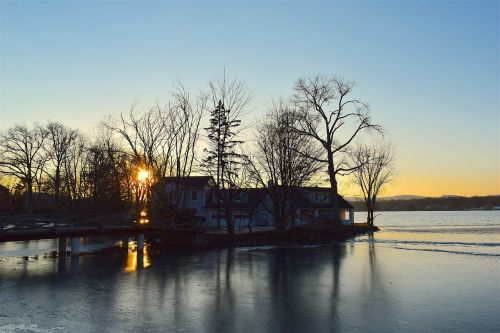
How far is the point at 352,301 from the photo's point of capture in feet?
50.4

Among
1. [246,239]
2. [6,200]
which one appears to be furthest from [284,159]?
[6,200]

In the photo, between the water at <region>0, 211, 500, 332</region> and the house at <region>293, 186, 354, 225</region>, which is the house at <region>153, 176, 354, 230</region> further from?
the water at <region>0, 211, 500, 332</region>

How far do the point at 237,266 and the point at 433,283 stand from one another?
11.7 metres

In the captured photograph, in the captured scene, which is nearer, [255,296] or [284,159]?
[255,296]

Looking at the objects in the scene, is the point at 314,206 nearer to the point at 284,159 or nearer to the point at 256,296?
the point at 284,159

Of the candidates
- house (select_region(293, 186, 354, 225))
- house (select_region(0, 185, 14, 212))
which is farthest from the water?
house (select_region(0, 185, 14, 212))

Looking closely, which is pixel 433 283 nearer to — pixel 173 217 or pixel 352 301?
pixel 352 301

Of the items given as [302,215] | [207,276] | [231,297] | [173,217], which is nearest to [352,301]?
[231,297]

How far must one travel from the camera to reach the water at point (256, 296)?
40.7 ft

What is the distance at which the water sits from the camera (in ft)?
40.7

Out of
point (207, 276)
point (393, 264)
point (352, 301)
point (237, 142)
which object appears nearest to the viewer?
point (352, 301)

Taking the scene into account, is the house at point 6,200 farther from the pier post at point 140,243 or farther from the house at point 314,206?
the house at point 314,206

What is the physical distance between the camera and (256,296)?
16.6 m

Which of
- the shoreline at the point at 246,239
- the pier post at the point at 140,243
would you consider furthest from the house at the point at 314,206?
the pier post at the point at 140,243
